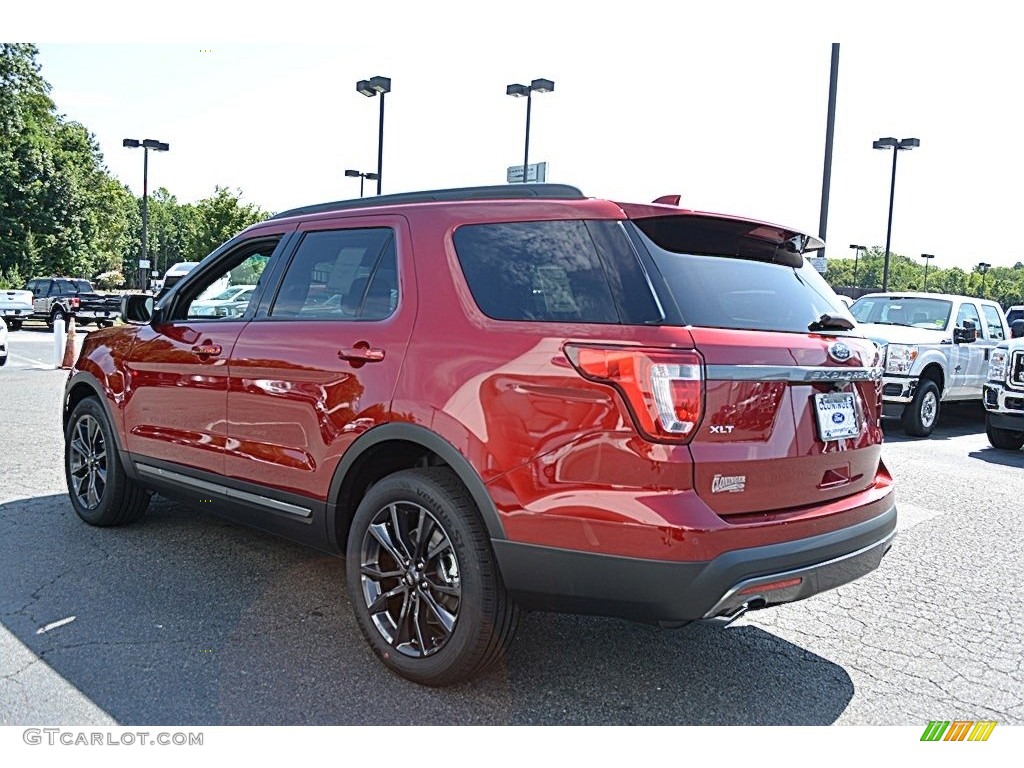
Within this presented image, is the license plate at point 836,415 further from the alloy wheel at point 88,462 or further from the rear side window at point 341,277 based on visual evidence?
the alloy wheel at point 88,462

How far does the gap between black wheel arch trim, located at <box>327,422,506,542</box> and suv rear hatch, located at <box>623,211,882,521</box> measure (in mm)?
740

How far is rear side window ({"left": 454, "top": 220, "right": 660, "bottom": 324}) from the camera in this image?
2975 millimetres

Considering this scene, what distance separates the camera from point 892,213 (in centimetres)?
3164

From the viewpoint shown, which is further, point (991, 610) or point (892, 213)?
point (892, 213)

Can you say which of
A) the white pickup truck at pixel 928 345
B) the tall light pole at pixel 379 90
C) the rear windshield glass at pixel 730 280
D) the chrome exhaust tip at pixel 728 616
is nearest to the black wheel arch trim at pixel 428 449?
the chrome exhaust tip at pixel 728 616

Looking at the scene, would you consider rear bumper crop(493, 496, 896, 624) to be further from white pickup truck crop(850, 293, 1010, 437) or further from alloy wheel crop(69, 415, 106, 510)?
white pickup truck crop(850, 293, 1010, 437)

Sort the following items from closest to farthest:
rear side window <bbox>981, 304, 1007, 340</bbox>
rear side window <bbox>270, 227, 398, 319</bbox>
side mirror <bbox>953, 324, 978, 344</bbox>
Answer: rear side window <bbox>270, 227, 398, 319</bbox>, side mirror <bbox>953, 324, 978, 344</bbox>, rear side window <bbox>981, 304, 1007, 340</bbox>

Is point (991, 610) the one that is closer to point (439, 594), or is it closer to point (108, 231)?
point (439, 594)

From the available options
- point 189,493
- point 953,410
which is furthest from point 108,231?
point 189,493

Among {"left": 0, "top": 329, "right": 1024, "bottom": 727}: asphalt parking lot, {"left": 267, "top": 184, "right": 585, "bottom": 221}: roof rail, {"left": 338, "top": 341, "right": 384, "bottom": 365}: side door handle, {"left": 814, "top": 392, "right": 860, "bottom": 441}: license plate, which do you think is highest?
{"left": 267, "top": 184, "right": 585, "bottom": 221}: roof rail

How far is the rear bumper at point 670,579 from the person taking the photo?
2803 mm

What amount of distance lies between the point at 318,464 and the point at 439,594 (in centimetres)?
86

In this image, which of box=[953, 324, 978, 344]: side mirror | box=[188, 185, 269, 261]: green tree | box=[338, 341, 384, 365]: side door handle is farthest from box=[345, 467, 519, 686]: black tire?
box=[188, 185, 269, 261]: green tree

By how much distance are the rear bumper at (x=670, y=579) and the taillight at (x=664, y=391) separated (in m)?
0.43
